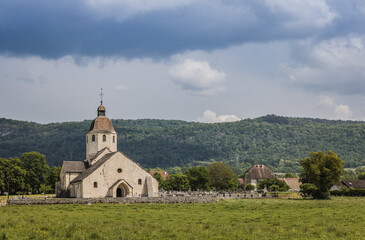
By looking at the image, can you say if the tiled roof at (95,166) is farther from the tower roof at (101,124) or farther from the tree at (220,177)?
the tree at (220,177)

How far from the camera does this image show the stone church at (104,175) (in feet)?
221

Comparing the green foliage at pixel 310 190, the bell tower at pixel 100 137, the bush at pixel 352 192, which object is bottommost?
the bush at pixel 352 192

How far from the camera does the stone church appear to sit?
67.4 metres

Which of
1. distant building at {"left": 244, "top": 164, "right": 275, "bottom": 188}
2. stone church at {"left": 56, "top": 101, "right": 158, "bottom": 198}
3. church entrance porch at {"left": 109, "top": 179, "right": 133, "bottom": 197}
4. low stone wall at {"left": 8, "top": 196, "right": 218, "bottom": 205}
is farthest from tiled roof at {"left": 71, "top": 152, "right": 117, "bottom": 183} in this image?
distant building at {"left": 244, "top": 164, "right": 275, "bottom": 188}

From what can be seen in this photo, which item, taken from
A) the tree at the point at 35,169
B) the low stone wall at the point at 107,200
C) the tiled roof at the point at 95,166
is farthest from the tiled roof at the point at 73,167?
the low stone wall at the point at 107,200

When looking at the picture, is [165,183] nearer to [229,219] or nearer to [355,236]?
[229,219]

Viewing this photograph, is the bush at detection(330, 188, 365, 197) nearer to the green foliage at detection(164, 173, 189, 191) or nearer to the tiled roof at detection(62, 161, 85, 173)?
the green foliage at detection(164, 173, 189, 191)

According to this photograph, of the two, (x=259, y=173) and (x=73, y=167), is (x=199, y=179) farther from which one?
(x=259, y=173)

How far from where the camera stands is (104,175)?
6812cm

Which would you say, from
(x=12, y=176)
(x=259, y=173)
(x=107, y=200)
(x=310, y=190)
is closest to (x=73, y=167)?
(x=12, y=176)

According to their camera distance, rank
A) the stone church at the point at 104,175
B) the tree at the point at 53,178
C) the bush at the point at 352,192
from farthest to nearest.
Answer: the tree at the point at 53,178
the bush at the point at 352,192
the stone church at the point at 104,175

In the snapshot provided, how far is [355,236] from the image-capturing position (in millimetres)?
24125

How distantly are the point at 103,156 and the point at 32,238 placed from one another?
2009 inches

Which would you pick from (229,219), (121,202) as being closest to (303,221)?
(229,219)
